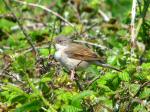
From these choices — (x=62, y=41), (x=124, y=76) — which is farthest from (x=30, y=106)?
(x=62, y=41)

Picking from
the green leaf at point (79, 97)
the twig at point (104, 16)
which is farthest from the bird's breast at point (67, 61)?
the twig at point (104, 16)

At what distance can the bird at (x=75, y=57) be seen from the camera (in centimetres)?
728

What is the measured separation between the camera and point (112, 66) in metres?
6.84

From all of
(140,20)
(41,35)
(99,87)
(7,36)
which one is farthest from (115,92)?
(7,36)

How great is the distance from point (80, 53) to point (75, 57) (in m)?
0.09

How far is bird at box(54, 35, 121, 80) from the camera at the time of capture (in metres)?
7.28

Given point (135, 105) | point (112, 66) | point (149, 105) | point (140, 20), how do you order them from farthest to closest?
point (140, 20) < point (112, 66) < point (135, 105) < point (149, 105)

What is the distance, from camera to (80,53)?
7566mm

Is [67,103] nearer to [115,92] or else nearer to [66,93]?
[66,93]

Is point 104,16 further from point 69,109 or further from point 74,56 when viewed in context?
point 69,109

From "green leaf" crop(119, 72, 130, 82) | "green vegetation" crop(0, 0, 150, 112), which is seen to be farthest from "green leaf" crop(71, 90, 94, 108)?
"green leaf" crop(119, 72, 130, 82)

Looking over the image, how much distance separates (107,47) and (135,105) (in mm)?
3326

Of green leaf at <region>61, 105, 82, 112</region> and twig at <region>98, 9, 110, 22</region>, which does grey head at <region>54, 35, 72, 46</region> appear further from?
green leaf at <region>61, 105, 82, 112</region>

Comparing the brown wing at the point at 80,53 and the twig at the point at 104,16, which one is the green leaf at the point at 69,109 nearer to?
the brown wing at the point at 80,53
